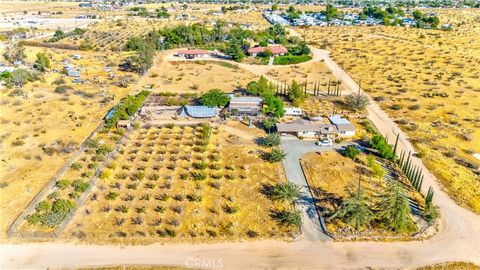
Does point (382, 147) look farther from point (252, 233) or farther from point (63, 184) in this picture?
point (63, 184)

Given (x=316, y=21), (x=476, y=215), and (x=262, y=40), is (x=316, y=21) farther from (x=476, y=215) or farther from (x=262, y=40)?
(x=476, y=215)

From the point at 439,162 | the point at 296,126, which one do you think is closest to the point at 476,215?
the point at 439,162

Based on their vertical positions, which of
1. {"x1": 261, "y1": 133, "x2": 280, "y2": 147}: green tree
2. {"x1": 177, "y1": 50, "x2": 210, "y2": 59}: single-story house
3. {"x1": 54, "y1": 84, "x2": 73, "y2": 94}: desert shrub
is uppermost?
{"x1": 177, "y1": 50, "x2": 210, "y2": 59}: single-story house

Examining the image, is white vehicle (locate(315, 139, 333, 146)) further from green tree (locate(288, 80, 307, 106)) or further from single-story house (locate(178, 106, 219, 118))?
single-story house (locate(178, 106, 219, 118))

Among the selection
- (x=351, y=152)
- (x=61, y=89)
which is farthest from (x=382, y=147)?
(x=61, y=89)

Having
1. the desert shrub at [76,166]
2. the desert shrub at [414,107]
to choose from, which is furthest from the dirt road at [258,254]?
the desert shrub at [414,107]

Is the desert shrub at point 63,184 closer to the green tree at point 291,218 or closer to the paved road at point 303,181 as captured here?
the green tree at point 291,218

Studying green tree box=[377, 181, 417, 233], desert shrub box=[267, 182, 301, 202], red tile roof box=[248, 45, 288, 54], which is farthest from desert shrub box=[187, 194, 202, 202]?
red tile roof box=[248, 45, 288, 54]
